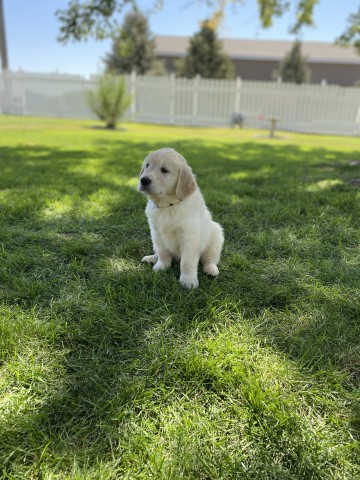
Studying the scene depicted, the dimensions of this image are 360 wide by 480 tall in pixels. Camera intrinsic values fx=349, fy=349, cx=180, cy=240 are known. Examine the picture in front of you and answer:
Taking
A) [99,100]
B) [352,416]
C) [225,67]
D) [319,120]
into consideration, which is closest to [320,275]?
[352,416]

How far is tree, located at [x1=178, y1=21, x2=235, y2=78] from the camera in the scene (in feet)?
85.3

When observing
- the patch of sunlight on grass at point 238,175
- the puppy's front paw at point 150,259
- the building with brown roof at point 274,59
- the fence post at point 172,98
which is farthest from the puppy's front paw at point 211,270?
the building with brown roof at point 274,59

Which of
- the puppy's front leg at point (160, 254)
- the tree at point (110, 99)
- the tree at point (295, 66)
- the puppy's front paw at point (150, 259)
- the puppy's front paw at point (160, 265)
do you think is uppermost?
the tree at point (295, 66)

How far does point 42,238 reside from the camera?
3.38 meters

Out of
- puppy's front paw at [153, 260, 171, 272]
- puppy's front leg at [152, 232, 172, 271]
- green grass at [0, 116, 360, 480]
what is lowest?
green grass at [0, 116, 360, 480]

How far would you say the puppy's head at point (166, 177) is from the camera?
2.49m

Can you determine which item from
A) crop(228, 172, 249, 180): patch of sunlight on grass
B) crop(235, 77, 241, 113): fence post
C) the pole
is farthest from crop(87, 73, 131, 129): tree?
crop(228, 172, 249, 180): patch of sunlight on grass

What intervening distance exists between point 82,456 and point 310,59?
1345 inches

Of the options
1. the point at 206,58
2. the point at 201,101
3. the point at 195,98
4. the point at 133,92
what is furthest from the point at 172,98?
the point at 206,58

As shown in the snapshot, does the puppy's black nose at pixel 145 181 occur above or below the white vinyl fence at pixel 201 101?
below

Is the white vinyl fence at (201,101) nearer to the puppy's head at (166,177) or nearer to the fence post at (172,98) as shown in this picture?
the fence post at (172,98)

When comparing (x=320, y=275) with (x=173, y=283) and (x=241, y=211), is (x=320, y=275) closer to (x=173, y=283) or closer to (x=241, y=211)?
(x=173, y=283)

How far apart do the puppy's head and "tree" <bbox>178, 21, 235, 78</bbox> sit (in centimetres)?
2661

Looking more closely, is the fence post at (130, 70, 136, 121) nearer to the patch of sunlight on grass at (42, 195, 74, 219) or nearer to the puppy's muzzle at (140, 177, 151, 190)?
the patch of sunlight on grass at (42, 195, 74, 219)
